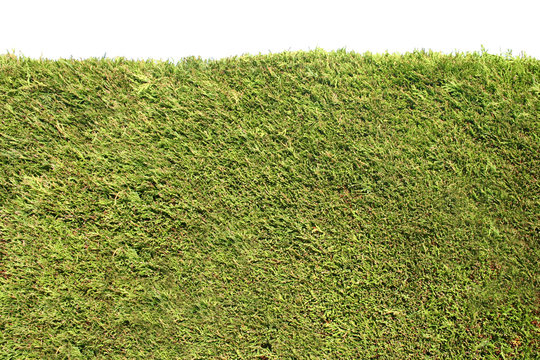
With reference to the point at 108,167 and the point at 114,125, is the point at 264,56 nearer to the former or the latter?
the point at 114,125

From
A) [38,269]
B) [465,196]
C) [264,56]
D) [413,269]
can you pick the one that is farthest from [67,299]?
[465,196]

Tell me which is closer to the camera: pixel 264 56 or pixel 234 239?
pixel 234 239

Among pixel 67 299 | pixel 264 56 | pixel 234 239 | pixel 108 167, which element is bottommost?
pixel 67 299

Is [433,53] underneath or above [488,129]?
above

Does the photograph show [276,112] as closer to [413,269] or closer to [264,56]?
[264,56]

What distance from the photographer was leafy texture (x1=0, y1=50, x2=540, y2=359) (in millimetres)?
3459

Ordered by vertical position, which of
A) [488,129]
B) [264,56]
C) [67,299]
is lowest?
[67,299]

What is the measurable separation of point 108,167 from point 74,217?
69 cm

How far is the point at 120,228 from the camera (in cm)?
379

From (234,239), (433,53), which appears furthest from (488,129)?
(234,239)

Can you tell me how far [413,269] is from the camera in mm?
3477

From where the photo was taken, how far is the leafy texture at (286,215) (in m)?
3.46

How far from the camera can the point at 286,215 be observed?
11.8 feet

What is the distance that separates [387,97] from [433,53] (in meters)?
0.79
